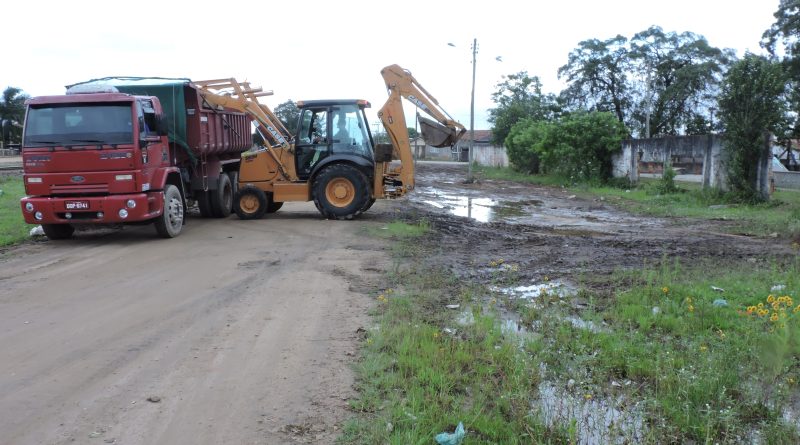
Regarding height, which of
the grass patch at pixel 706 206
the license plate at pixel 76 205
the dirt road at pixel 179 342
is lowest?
the dirt road at pixel 179 342

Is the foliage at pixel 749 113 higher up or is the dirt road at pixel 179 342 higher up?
the foliage at pixel 749 113

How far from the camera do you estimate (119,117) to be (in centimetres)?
1011

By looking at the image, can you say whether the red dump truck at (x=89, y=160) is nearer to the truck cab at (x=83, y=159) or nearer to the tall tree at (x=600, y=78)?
the truck cab at (x=83, y=159)

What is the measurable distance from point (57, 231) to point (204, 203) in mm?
3606

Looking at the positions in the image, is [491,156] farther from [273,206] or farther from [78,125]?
[78,125]

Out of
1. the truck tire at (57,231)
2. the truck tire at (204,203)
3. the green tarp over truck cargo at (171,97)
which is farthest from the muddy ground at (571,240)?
the truck tire at (57,231)

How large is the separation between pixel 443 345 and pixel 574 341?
118 cm

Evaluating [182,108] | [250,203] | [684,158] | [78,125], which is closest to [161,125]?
[78,125]

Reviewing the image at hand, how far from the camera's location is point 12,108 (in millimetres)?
59250

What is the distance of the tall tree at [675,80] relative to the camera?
3878 centimetres

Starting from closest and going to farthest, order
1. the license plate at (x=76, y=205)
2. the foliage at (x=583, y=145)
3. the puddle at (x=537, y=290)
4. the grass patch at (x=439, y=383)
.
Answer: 1. the grass patch at (x=439, y=383)
2. the puddle at (x=537, y=290)
3. the license plate at (x=76, y=205)
4. the foliage at (x=583, y=145)

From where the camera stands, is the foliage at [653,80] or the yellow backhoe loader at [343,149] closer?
the yellow backhoe loader at [343,149]

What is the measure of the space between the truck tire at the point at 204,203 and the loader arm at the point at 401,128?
12.9 feet

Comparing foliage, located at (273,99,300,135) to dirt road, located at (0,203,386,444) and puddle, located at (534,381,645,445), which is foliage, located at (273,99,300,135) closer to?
dirt road, located at (0,203,386,444)
